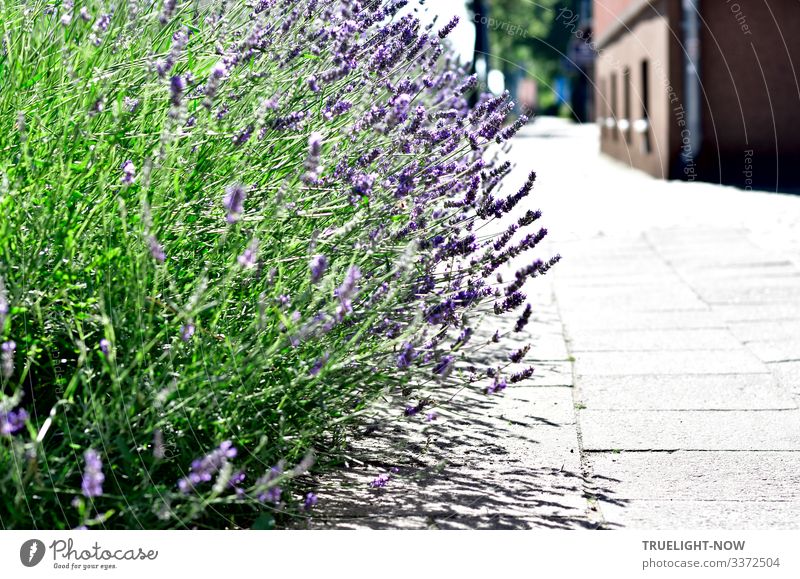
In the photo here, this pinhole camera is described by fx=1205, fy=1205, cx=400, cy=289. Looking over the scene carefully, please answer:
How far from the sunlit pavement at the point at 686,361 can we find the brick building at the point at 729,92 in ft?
18.4

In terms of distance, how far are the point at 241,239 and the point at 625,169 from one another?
67.4 ft

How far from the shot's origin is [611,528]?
316 cm

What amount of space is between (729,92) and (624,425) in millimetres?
14997

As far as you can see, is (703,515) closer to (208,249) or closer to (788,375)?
(208,249)

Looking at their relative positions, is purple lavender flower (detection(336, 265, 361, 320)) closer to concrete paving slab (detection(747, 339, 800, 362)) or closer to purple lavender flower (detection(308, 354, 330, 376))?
purple lavender flower (detection(308, 354, 330, 376))

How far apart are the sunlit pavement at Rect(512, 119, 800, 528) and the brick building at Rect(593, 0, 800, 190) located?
221 inches

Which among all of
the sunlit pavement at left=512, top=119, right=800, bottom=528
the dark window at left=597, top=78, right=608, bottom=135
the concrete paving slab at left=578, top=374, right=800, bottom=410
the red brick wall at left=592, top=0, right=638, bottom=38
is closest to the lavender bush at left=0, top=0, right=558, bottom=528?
the sunlit pavement at left=512, top=119, right=800, bottom=528

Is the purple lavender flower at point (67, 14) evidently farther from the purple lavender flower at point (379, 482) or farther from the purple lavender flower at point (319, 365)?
the purple lavender flower at point (379, 482)

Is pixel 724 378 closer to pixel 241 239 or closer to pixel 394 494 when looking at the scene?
pixel 394 494

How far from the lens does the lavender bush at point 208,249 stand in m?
2.71

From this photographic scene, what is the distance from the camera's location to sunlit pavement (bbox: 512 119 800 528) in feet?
11.7

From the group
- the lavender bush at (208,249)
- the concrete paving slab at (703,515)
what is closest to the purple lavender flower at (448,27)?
the lavender bush at (208,249)

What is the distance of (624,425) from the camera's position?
445 centimetres

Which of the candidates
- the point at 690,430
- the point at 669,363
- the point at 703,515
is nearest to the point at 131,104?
the point at 703,515
